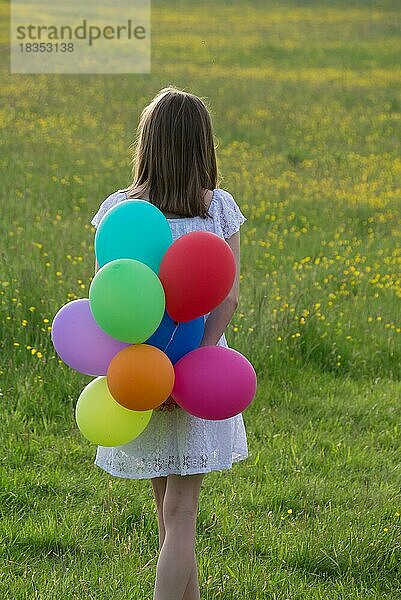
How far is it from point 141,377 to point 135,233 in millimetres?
391

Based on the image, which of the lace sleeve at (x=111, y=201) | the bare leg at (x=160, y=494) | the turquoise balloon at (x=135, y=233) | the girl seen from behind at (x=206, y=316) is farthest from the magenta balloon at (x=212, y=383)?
the lace sleeve at (x=111, y=201)

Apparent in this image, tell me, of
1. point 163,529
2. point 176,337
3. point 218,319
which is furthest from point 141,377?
point 163,529

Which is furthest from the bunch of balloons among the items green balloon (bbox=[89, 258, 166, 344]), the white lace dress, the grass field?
the grass field

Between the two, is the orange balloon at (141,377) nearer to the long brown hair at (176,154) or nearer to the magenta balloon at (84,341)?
the magenta balloon at (84,341)

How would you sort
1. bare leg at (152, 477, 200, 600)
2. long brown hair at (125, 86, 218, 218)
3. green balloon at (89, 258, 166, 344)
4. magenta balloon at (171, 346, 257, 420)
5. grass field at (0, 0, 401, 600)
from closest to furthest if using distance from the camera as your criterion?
green balloon at (89, 258, 166, 344), magenta balloon at (171, 346, 257, 420), long brown hair at (125, 86, 218, 218), bare leg at (152, 477, 200, 600), grass field at (0, 0, 401, 600)

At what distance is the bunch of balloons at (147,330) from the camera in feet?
9.29

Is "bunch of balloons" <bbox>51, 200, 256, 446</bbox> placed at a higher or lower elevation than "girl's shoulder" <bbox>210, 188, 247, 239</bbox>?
lower

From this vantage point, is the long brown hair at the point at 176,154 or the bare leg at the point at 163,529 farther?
the bare leg at the point at 163,529

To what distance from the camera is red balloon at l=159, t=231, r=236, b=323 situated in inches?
113

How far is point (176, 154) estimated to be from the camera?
303 cm

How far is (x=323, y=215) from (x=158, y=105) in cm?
726

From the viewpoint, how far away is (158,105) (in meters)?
3.05

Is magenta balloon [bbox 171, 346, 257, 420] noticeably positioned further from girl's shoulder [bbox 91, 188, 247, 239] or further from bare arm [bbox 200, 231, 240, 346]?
girl's shoulder [bbox 91, 188, 247, 239]

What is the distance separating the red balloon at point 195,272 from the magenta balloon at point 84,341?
22 cm
